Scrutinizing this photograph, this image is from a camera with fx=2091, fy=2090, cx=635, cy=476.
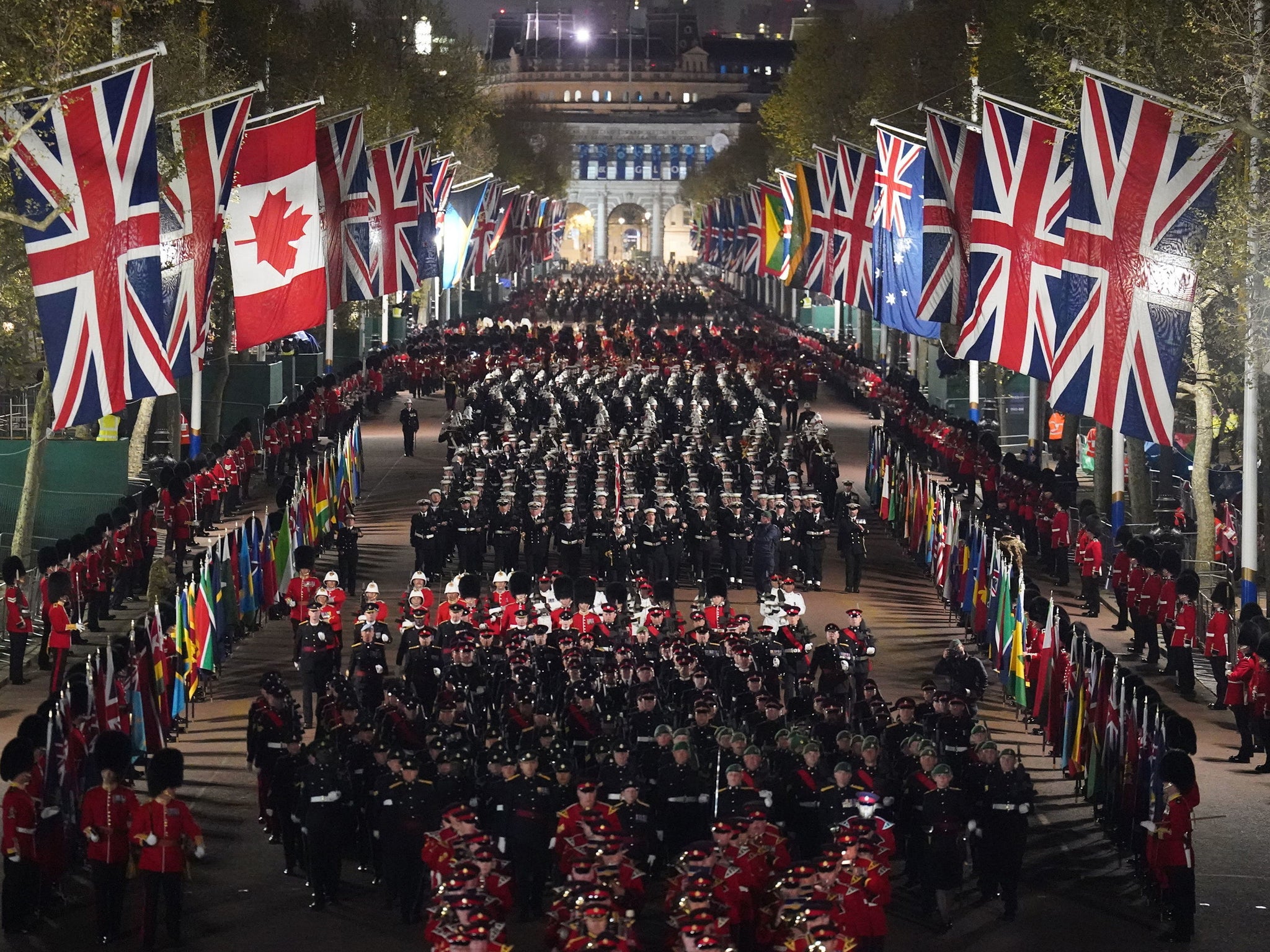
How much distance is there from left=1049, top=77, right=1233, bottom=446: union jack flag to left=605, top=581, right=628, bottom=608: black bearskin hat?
5.77 meters

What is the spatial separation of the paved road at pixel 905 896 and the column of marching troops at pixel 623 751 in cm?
31

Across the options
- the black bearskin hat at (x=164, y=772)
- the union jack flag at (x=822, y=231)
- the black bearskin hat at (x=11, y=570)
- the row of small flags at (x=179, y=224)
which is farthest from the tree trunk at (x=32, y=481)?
the union jack flag at (x=822, y=231)

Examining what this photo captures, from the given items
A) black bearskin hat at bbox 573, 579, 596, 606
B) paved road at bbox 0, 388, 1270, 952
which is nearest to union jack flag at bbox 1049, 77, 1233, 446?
paved road at bbox 0, 388, 1270, 952

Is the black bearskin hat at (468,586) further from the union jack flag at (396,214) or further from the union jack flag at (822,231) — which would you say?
the union jack flag at (822,231)

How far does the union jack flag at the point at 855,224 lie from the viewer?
4519 cm

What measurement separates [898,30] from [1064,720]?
1745 inches

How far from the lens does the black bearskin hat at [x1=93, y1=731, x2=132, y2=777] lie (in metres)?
16.9

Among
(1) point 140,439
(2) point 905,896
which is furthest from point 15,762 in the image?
(1) point 140,439

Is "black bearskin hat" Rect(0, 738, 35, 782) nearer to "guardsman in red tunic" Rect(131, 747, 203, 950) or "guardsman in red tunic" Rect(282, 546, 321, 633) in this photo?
"guardsman in red tunic" Rect(131, 747, 203, 950)

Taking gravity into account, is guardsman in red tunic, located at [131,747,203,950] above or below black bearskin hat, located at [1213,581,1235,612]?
below

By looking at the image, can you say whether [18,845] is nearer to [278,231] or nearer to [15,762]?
[15,762]

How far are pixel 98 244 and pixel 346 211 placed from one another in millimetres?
19086

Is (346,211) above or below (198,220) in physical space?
above

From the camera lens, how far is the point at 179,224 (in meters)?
29.5
